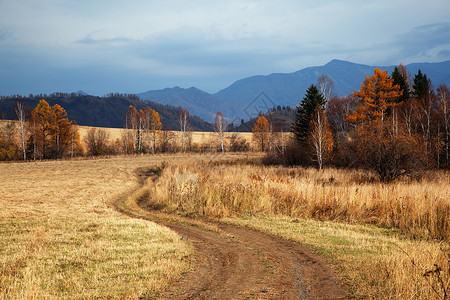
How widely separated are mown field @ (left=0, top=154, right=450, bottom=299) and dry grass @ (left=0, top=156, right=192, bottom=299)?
3cm

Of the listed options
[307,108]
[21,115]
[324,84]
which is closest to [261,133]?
[324,84]

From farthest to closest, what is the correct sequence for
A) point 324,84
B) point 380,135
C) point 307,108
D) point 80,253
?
point 324,84 < point 307,108 < point 380,135 < point 80,253

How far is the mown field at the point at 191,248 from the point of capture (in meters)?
6.89

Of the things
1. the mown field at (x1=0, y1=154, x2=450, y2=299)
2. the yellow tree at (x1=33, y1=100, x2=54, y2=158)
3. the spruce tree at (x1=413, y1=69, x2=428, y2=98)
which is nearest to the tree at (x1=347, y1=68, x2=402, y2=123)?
the spruce tree at (x1=413, y1=69, x2=428, y2=98)

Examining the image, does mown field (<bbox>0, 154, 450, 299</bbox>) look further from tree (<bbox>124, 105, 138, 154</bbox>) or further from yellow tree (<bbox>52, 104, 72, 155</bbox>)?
tree (<bbox>124, 105, 138, 154</bbox>)

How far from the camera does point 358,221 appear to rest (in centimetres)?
1425

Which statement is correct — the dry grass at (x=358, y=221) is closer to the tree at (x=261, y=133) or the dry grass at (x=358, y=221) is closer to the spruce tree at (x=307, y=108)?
the spruce tree at (x=307, y=108)

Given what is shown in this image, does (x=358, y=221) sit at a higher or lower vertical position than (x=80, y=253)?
lower

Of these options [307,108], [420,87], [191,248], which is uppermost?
[420,87]

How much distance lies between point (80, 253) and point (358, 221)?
10927mm

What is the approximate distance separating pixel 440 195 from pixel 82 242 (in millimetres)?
13780

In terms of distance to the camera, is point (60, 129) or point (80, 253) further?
point (60, 129)

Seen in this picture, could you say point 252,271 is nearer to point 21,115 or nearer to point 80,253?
→ point 80,253

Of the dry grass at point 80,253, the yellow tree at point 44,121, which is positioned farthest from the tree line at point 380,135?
the yellow tree at point 44,121
